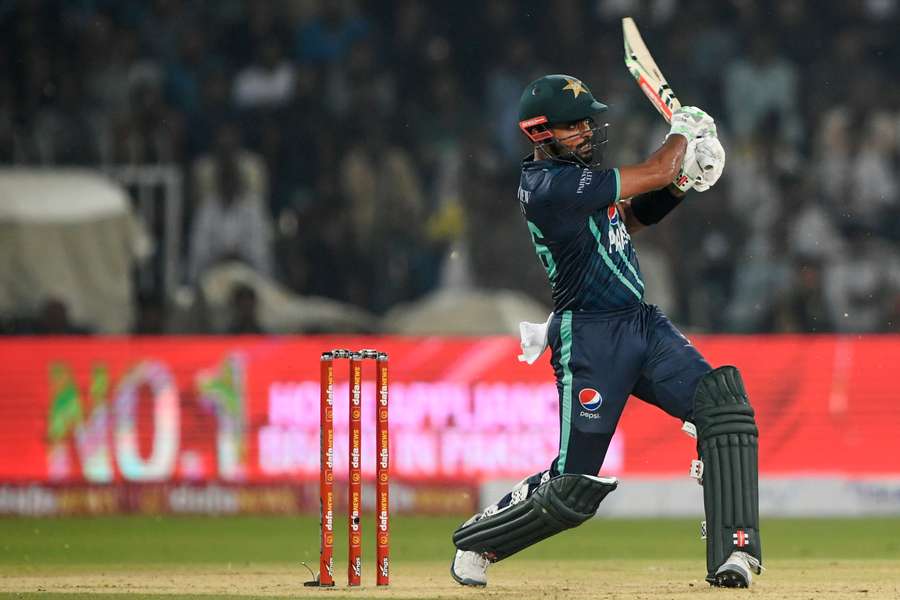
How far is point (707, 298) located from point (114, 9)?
543cm

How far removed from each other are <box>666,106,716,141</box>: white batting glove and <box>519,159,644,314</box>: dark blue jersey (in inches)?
13.9

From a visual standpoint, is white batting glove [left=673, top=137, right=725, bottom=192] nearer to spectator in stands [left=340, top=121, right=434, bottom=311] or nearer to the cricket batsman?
the cricket batsman

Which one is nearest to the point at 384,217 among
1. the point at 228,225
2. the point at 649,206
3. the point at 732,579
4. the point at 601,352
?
the point at 228,225

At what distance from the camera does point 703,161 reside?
6.24 m

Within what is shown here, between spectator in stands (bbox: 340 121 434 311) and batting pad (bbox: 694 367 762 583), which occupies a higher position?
spectator in stands (bbox: 340 121 434 311)

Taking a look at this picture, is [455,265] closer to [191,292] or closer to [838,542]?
[191,292]

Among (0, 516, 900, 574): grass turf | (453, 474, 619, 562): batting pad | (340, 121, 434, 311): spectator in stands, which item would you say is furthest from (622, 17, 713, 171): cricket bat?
(340, 121, 434, 311): spectator in stands

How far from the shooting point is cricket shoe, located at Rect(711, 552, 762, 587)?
19.6 feet

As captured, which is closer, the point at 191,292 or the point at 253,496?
the point at 253,496

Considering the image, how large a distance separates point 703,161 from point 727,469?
1.13 metres

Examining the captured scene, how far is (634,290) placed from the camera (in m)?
6.27

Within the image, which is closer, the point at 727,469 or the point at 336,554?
the point at 727,469

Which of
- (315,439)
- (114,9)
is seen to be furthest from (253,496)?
(114,9)

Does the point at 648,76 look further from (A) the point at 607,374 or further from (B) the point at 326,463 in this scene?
(B) the point at 326,463
